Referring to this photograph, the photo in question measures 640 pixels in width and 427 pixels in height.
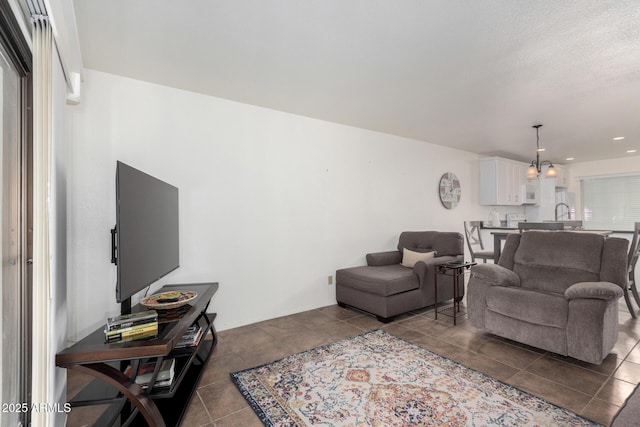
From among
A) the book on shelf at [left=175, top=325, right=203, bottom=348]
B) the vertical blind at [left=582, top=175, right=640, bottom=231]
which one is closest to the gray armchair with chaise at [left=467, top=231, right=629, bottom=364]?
the book on shelf at [left=175, top=325, right=203, bottom=348]

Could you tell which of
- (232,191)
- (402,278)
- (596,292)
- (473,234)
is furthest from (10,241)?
(473,234)

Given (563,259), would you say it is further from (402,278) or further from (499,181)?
(499,181)

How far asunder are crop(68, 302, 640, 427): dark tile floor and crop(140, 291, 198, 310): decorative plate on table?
0.65 metres

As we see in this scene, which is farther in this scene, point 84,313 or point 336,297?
point 336,297

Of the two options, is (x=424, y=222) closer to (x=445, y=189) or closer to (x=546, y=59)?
(x=445, y=189)

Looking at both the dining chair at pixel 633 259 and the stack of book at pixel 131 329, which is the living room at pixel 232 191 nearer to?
the stack of book at pixel 131 329

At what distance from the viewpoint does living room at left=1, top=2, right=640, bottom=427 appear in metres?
2.48

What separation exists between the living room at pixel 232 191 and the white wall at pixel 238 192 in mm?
11

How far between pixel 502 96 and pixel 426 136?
1671 millimetres

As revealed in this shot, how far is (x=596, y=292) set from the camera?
2234 millimetres

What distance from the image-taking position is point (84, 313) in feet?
8.09

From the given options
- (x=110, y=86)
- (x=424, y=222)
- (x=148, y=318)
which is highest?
(x=110, y=86)

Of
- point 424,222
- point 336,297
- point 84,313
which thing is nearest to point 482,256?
point 424,222

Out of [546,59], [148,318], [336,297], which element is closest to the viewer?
[148,318]
